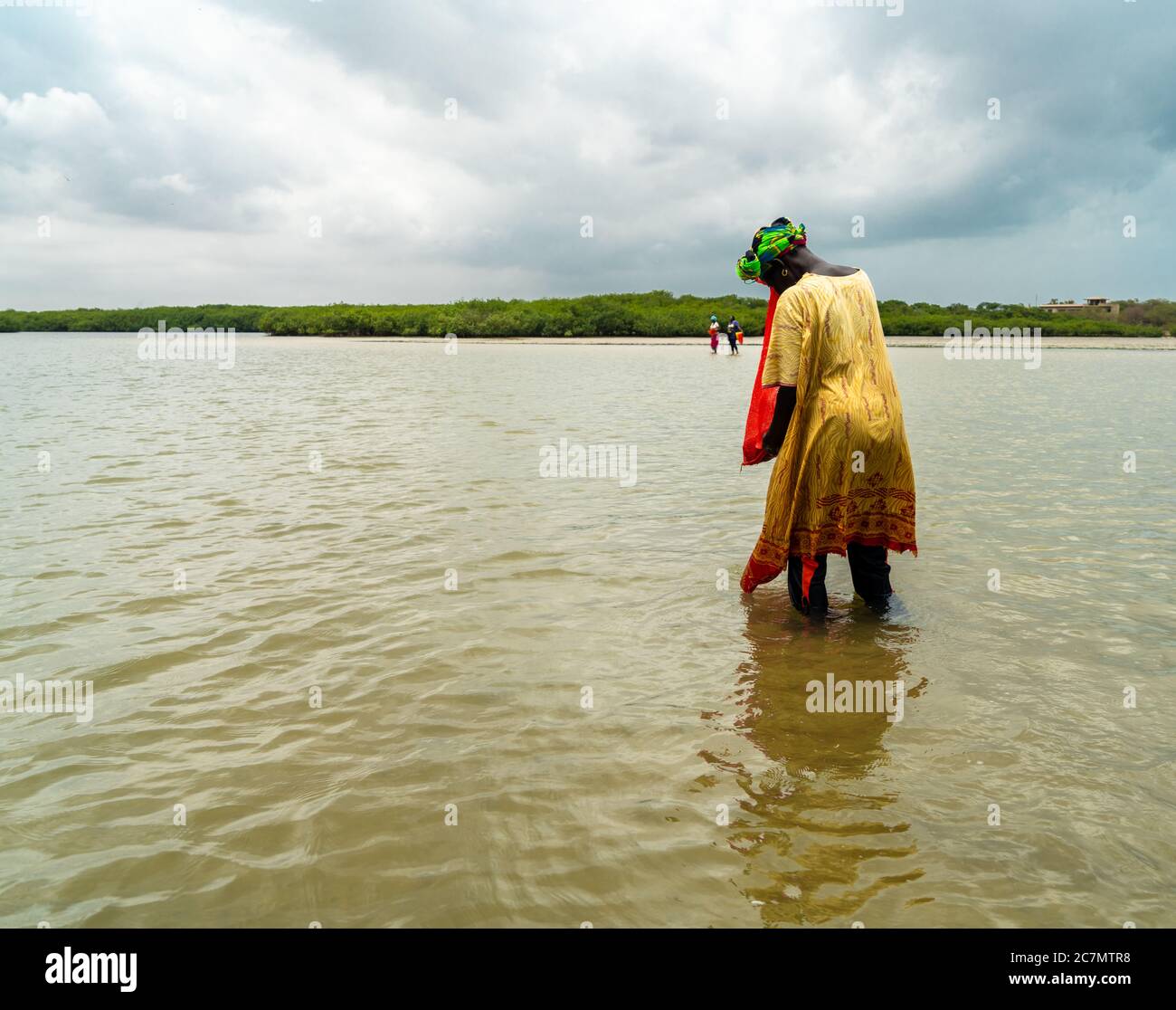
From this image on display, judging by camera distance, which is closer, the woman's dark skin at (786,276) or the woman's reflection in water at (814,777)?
the woman's reflection in water at (814,777)

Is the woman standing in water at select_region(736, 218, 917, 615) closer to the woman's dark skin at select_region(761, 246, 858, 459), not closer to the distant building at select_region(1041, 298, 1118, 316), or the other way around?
the woman's dark skin at select_region(761, 246, 858, 459)

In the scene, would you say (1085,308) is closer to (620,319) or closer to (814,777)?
(620,319)

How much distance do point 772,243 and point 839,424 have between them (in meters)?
1.09

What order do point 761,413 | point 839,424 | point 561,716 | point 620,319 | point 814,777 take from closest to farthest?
point 814,777
point 561,716
point 839,424
point 761,413
point 620,319

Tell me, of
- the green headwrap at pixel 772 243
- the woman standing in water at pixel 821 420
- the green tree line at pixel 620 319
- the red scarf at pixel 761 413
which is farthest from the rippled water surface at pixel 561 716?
the green tree line at pixel 620 319

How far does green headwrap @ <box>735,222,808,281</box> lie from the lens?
4273 mm

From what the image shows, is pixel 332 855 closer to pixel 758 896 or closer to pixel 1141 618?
pixel 758 896

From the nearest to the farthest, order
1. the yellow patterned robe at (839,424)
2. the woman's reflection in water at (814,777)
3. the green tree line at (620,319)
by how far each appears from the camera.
→ the woman's reflection in water at (814,777), the yellow patterned robe at (839,424), the green tree line at (620,319)

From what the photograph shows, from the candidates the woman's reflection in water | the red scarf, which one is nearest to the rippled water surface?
the woman's reflection in water

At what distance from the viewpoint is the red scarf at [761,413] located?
13.8 ft

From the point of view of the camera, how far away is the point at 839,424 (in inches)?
159

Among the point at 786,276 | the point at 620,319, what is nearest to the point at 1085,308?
the point at 620,319

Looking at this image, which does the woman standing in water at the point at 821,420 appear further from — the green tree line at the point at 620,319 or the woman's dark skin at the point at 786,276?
the green tree line at the point at 620,319

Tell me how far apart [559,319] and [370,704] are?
7094 cm
